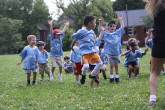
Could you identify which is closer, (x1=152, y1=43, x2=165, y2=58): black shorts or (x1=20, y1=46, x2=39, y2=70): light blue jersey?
(x1=152, y1=43, x2=165, y2=58): black shorts

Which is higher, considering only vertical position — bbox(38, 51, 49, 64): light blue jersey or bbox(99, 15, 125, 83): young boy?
bbox(99, 15, 125, 83): young boy

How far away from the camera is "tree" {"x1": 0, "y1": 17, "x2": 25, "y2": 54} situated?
6018 cm

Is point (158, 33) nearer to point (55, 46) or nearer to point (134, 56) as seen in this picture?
point (134, 56)

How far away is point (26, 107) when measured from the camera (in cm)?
586

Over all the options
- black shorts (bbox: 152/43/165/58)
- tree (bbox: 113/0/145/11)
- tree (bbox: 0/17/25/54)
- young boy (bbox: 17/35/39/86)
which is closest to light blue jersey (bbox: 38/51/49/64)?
young boy (bbox: 17/35/39/86)

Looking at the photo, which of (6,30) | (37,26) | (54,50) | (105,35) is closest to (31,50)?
(54,50)

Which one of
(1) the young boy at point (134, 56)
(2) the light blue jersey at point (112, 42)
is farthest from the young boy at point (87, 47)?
(1) the young boy at point (134, 56)

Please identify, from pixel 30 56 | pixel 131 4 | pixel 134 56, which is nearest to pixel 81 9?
pixel 131 4

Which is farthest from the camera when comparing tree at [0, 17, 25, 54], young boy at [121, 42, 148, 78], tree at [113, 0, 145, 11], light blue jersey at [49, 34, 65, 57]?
tree at [113, 0, 145, 11]

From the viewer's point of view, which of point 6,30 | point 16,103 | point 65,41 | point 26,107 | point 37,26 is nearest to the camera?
point 26,107

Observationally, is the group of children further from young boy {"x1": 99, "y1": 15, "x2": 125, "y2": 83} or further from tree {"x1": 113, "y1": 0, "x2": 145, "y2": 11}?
tree {"x1": 113, "y1": 0, "x2": 145, "y2": 11}

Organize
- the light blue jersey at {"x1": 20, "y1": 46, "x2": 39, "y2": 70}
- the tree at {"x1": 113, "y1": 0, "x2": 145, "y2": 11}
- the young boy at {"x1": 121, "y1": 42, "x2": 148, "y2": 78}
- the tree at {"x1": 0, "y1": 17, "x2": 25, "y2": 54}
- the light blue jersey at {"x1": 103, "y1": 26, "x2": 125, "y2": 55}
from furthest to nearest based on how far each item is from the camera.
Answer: the tree at {"x1": 113, "y1": 0, "x2": 145, "y2": 11}, the tree at {"x1": 0, "y1": 17, "x2": 25, "y2": 54}, the young boy at {"x1": 121, "y1": 42, "x2": 148, "y2": 78}, the light blue jersey at {"x1": 20, "y1": 46, "x2": 39, "y2": 70}, the light blue jersey at {"x1": 103, "y1": 26, "x2": 125, "y2": 55}

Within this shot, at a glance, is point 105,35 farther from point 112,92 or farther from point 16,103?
point 16,103

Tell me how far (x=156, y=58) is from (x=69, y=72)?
10783 millimetres
